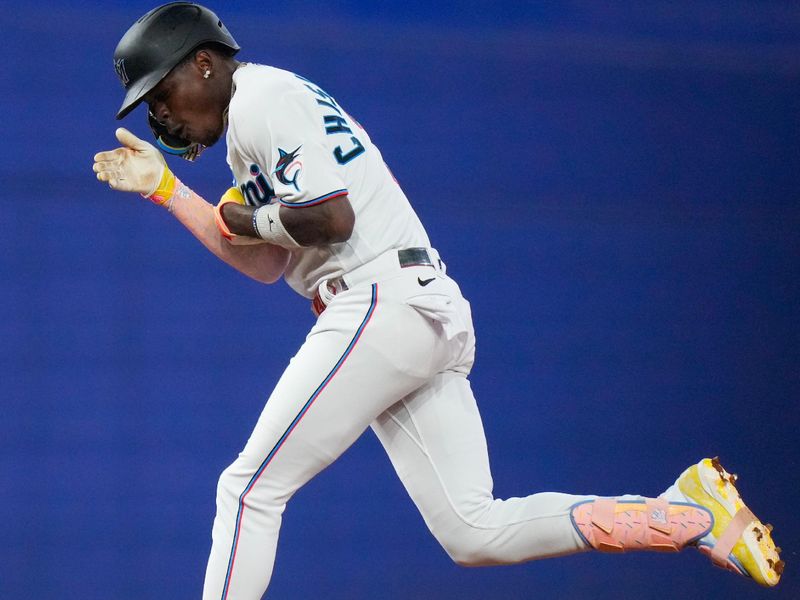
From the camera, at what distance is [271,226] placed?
1.90 meters

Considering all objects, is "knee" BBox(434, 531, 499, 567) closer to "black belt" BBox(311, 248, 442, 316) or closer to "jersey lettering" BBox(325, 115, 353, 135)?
"black belt" BBox(311, 248, 442, 316)

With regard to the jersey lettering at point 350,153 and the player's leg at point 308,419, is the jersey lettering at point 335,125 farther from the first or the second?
the player's leg at point 308,419

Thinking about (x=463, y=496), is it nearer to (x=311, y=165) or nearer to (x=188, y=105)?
(x=311, y=165)

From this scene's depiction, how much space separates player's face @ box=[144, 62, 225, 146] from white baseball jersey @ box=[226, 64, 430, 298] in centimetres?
8

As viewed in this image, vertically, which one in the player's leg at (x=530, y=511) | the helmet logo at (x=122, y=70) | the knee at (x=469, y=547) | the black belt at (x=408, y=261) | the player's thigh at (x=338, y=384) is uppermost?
the helmet logo at (x=122, y=70)

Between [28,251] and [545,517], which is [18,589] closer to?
[28,251]

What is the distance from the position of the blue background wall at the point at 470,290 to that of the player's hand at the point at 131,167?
84cm

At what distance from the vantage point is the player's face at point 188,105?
1988 mm

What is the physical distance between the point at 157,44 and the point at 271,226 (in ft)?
1.36

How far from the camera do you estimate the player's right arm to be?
2.08m

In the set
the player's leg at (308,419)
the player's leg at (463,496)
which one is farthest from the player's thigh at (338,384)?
the player's leg at (463,496)

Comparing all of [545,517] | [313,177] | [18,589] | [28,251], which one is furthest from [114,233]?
[545,517]

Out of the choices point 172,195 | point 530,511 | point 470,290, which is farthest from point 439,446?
point 470,290

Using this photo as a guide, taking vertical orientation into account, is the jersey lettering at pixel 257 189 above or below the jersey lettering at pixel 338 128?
below
